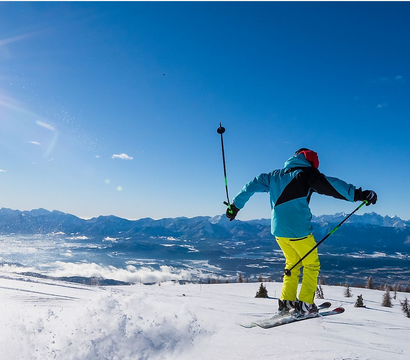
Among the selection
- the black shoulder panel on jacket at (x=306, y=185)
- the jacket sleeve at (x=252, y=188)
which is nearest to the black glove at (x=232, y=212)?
the jacket sleeve at (x=252, y=188)

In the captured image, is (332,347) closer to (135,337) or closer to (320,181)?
(320,181)

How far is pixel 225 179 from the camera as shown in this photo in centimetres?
582

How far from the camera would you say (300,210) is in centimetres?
419

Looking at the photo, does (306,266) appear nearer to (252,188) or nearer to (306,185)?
(306,185)

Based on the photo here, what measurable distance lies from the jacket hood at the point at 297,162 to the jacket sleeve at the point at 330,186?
5.7 inches

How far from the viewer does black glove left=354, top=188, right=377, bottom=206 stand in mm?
3872

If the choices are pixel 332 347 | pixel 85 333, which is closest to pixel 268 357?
pixel 332 347

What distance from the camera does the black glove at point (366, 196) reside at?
152 inches

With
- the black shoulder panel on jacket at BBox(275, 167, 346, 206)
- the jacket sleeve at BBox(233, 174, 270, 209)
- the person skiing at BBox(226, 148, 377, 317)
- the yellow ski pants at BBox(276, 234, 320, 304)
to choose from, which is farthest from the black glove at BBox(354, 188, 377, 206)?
the jacket sleeve at BBox(233, 174, 270, 209)

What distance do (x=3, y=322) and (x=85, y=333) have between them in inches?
59.0

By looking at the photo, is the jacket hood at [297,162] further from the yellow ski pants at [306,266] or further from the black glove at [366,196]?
the yellow ski pants at [306,266]

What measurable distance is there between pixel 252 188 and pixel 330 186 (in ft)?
4.11

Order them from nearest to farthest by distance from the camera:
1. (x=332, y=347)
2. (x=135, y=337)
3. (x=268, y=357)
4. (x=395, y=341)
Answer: (x=268, y=357), (x=332, y=347), (x=135, y=337), (x=395, y=341)

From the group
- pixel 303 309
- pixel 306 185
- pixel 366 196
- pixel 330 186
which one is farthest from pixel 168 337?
pixel 366 196
